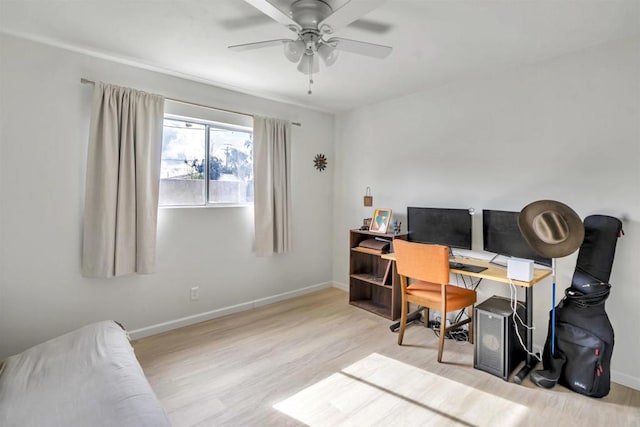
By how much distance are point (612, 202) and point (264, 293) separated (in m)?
3.30

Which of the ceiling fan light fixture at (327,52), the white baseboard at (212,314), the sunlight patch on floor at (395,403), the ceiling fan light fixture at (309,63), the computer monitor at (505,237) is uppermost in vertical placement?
the ceiling fan light fixture at (327,52)

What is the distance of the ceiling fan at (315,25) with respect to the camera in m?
1.52

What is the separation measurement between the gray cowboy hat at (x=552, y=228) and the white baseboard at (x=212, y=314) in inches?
105

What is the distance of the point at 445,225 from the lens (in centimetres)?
299

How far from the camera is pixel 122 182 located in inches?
100

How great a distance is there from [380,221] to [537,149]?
1.61 meters

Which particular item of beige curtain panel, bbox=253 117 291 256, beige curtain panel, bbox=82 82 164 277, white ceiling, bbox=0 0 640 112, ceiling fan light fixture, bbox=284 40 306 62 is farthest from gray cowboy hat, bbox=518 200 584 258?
beige curtain panel, bbox=82 82 164 277

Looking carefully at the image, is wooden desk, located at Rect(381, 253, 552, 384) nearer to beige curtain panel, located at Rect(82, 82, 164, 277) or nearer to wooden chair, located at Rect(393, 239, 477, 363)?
wooden chair, located at Rect(393, 239, 477, 363)

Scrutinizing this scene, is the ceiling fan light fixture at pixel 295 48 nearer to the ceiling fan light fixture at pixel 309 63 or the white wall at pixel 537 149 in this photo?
the ceiling fan light fixture at pixel 309 63

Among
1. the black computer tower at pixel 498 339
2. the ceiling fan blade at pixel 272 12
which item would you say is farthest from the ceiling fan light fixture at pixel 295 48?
the black computer tower at pixel 498 339

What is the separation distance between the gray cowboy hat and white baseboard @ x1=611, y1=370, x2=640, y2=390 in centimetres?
104

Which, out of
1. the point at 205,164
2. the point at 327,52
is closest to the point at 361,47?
the point at 327,52

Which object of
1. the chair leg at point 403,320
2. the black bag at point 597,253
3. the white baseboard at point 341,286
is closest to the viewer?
the black bag at point 597,253

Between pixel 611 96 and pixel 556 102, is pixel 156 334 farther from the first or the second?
pixel 611 96
